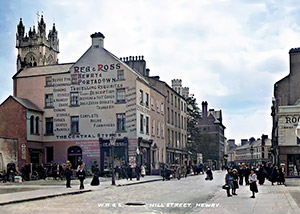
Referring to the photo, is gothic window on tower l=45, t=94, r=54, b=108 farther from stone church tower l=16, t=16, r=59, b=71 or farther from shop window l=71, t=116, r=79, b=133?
stone church tower l=16, t=16, r=59, b=71

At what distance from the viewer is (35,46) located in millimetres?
126250

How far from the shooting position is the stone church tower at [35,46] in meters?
125

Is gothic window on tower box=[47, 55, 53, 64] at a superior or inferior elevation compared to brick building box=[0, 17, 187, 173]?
superior

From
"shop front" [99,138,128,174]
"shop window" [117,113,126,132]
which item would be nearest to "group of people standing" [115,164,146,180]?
"shop front" [99,138,128,174]

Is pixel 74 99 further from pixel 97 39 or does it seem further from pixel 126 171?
pixel 126 171

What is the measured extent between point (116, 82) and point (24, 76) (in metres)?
→ 9.81

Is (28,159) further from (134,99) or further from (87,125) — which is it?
(134,99)

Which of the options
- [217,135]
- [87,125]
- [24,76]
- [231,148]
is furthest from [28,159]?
[231,148]

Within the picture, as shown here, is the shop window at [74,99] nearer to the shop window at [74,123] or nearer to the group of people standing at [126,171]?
the shop window at [74,123]

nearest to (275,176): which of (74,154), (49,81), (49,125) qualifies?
(74,154)

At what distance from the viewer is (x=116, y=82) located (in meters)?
43.7

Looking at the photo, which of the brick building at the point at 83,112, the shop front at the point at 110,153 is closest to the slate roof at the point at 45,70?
the brick building at the point at 83,112

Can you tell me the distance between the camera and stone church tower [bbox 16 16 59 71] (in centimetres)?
12494

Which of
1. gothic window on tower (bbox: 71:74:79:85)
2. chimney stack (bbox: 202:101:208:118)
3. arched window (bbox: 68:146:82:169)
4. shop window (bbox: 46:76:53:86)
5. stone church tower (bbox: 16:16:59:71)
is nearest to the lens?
arched window (bbox: 68:146:82:169)
